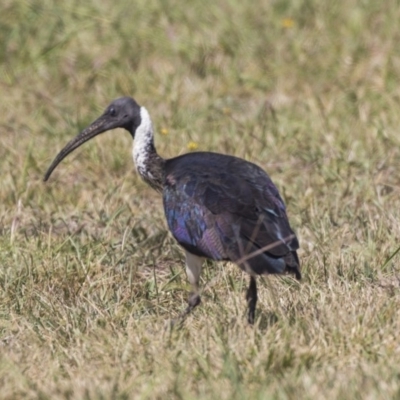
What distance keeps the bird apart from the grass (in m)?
0.13

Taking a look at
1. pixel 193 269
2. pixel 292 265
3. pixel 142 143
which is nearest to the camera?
pixel 292 265

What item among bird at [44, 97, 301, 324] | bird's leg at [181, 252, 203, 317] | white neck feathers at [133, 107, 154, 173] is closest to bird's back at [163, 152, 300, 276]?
bird at [44, 97, 301, 324]

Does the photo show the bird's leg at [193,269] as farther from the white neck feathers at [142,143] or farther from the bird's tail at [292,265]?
the white neck feathers at [142,143]

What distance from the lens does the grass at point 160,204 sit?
4.98m

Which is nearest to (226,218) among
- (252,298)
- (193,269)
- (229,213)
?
(229,213)

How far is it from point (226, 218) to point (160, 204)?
2.35 meters

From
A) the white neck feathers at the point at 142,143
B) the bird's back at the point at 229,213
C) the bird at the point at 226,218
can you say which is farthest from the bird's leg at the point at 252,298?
the white neck feathers at the point at 142,143

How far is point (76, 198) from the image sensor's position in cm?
816

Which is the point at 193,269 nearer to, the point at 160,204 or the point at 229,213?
the point at 229,213

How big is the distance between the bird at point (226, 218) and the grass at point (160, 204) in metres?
0.13

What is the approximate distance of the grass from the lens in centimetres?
498

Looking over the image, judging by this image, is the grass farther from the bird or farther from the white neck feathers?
the white neck feathers

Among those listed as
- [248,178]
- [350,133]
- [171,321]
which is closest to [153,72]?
[350,133]

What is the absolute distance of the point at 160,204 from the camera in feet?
26.4
